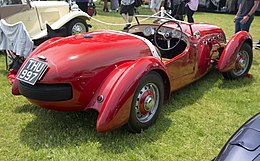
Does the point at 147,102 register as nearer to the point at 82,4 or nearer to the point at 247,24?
the point at 247,24

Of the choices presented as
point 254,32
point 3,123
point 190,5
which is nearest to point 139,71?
point 3,123

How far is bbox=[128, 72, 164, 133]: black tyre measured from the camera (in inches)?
123

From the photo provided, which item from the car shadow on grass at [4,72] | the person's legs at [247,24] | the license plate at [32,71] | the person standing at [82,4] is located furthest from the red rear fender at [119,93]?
the person standing at [82,4]

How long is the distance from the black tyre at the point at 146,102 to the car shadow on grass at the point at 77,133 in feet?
0.39

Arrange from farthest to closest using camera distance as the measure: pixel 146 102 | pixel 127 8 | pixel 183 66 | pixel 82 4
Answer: pixel 82 4 → pixel 127 8 → pixel 183 66 → pixel 146 102

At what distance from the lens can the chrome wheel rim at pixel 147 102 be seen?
319 cm

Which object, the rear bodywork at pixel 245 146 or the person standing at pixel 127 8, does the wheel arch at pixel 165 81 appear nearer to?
the rear bodywork at pixel 245 146

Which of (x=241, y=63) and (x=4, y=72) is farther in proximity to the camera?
(x=4, y=72)

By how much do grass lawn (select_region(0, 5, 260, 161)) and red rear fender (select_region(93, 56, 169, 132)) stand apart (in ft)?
1.01

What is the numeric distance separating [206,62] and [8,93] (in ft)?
9.75

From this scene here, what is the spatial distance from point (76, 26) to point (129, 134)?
462 centimetres

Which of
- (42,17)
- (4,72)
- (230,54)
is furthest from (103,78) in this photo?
(42,17)

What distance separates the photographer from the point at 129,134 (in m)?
3.26

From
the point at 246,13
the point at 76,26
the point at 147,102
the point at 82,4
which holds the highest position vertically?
the point at 82,4
